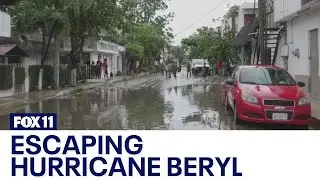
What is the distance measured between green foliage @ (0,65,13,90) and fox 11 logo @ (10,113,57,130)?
48.9ft

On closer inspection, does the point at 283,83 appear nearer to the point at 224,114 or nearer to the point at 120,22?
the point at 224,114

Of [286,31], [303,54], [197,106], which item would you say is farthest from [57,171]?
[286,31]

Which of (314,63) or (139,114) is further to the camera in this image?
(314,63)

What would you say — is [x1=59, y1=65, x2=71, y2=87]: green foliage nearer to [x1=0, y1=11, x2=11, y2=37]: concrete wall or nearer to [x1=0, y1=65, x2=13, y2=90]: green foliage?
[x1=0, y1=65, x2=13, y2=90]: green foliage

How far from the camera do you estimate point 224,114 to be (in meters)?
14.5

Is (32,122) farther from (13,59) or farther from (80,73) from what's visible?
(80,73)

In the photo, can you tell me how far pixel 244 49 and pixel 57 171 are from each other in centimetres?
3361

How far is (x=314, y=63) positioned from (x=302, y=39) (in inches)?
80.1

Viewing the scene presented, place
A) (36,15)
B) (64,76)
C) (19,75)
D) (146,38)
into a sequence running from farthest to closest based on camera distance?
(146,38) → (64,76) → (36,15) → (19,75)

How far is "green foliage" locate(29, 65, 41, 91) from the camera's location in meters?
24.3

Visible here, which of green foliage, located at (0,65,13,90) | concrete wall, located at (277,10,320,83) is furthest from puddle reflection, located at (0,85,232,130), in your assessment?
concrete wall, located at (277,10,320,83)

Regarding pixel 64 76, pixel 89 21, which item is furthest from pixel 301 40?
pixel 64 76

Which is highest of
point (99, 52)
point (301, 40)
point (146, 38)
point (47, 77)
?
point (146, 38)

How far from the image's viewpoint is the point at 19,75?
22.4 meters
